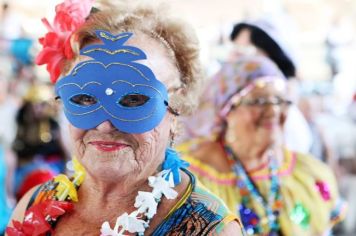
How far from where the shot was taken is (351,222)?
6.75 meters

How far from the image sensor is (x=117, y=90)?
2.04m

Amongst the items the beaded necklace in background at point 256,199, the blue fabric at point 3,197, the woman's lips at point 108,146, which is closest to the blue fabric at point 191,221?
the woman's lips at point 108,146

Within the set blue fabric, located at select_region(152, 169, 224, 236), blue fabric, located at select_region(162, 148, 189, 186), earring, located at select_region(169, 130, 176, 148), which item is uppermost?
earring, located at select_region(169, 130, 176, 148)

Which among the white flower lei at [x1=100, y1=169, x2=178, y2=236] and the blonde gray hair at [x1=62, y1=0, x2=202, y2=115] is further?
the blonde gray hair at [x1=62, y1=0, x2=202, y2=115]

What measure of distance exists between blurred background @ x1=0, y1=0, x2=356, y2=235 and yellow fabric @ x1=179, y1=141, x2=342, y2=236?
626 millimetres

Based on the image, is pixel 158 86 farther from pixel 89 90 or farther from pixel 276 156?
pixel 276 156

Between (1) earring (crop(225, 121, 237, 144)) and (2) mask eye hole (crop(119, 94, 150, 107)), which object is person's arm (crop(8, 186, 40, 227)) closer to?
(2) mask eye hole (crop(119, 94, 150, 107))

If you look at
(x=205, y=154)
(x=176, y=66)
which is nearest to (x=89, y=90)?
(x=176, y=66)

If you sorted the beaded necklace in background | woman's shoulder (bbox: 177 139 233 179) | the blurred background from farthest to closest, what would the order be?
the blurred background, woman's shoulder (bbox: 177 139 233 179), the beaded necklace in background

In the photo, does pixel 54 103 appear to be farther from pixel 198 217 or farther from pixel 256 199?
pixel 256 199

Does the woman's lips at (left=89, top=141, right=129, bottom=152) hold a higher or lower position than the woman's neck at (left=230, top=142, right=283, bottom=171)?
higher

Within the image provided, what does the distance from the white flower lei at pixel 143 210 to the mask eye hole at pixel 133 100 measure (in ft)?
0.77

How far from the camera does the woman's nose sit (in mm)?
2041

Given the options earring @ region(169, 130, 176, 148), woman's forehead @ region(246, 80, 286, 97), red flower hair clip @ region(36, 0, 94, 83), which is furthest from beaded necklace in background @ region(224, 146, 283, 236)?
red flower hair clip @ region(36, 0, 94, 83)
